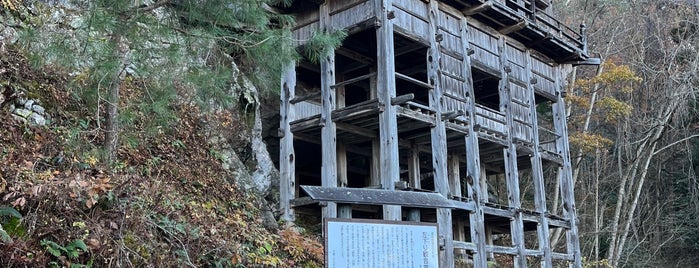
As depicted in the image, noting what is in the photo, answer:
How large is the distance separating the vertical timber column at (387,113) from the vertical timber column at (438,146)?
4.37 ft

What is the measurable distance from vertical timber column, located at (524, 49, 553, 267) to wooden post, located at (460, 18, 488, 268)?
2.60m

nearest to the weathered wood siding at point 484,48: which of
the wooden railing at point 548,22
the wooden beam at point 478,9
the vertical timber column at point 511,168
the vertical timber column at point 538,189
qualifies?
the vertical timber column at point 511,168

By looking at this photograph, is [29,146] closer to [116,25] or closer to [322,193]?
[116,25]

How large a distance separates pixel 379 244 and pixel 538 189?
37.2 ft

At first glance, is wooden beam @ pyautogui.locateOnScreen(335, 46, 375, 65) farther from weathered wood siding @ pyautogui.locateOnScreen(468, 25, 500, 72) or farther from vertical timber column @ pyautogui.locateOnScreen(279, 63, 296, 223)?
weathered wood siding @ pyautogui.locateOnScreen(468, 25, 500, 72)

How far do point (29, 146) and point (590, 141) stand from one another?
17.0 m

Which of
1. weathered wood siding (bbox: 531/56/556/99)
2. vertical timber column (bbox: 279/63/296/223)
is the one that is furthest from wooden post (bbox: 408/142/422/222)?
weathered wood siding (bbox: 531/56/556/99)

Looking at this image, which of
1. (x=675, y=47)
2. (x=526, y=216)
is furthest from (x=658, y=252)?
(x=526, y=216)

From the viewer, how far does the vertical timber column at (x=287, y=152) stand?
13.2 meters

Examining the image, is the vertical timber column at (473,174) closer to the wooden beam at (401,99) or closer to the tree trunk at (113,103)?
the wooden beam at (401,99)

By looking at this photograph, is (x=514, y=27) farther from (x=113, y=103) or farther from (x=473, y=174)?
(x=113, y=103)

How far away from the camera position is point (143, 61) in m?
7.21

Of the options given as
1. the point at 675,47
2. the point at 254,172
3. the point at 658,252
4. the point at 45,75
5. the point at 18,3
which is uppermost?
the point at 675,47

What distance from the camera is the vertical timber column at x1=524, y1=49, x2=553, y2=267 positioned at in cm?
1646
